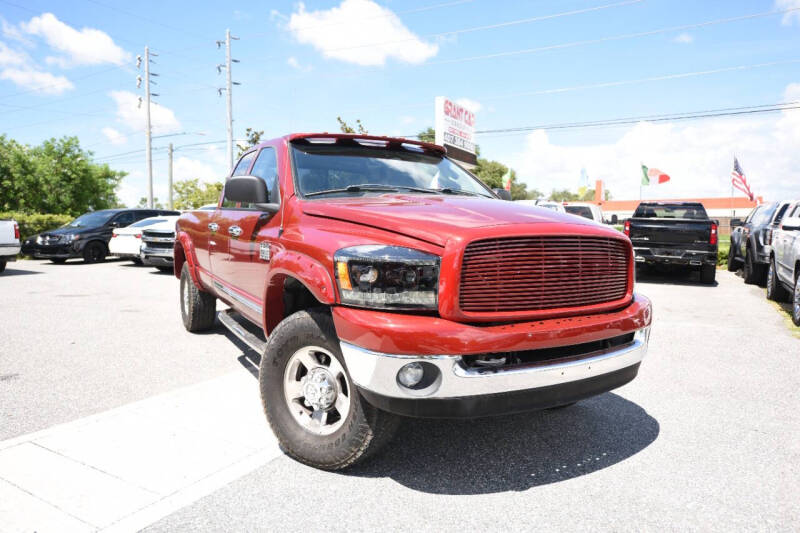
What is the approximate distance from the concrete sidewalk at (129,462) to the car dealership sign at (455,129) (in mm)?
18559

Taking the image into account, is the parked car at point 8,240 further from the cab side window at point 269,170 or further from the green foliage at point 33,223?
the cab side window at point 269,170

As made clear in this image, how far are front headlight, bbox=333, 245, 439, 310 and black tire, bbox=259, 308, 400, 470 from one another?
336 mm

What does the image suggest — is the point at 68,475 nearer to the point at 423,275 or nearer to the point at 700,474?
the point at 423,275

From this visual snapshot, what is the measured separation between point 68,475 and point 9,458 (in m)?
0.47

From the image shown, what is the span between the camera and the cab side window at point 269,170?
394 centimetres

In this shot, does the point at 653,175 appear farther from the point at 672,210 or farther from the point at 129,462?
the point at 129,462

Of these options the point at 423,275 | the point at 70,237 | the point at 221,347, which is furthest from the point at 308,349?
the point at 70,237


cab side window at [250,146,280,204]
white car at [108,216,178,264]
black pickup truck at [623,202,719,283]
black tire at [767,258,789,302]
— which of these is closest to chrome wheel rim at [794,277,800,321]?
black tire at [767,258,789,302]

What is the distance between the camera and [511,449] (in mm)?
3334

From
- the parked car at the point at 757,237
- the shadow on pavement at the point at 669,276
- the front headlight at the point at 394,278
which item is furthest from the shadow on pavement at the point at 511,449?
the shadow on pavement at the point at 669,276

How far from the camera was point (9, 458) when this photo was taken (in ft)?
10.0

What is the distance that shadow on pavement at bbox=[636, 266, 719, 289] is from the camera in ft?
42.7

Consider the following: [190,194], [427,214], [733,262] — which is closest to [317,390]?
[427,214]

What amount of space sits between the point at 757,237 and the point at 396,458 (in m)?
11.5
